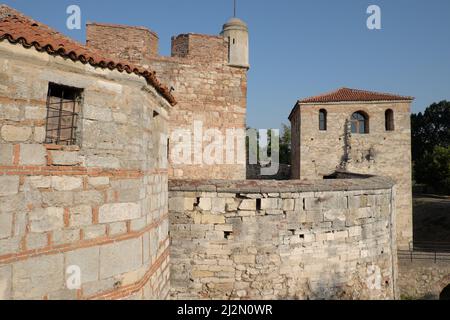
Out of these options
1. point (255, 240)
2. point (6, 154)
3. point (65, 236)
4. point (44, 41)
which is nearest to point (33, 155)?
point (6, 154)

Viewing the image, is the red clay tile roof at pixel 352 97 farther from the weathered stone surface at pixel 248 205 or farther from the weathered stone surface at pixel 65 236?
the weathered stone surface at pixel 65 236

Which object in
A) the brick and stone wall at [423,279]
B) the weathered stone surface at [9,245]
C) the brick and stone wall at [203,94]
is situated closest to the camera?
the weathered stone surface at [9,245]

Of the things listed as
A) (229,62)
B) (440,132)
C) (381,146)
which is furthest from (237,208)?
(440,132)

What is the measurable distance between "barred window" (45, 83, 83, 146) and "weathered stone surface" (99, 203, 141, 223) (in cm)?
99

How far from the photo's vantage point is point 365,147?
763 inches

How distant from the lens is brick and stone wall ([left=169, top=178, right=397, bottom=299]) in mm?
6422

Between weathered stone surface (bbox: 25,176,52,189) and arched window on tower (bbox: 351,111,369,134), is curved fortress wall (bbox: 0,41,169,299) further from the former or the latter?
arched window on tower (bbox: 351,111,369,134)

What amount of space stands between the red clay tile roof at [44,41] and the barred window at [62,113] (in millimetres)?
428

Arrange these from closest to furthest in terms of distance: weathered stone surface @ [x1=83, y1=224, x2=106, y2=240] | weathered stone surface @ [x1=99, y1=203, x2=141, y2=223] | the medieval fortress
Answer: the medieval fortress
weathered stone surface @ [x1=83, y1=224, x2=106, y2=240]
weathered stone surface @ [x1=99, y1=203, x2=141, y2=223]

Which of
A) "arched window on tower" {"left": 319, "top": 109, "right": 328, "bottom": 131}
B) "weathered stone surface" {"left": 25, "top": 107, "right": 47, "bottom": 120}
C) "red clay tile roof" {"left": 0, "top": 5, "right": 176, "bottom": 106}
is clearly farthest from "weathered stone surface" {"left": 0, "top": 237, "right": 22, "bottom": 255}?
"arched window on tower" {"left": 319, "top": 109, "right": 328, "bottom": 131}

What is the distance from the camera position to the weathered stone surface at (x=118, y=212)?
403 centimetres

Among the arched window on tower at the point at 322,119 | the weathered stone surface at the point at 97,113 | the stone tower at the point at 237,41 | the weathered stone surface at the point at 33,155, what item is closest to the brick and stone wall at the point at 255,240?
the weathered stone surface at the point at 97,113

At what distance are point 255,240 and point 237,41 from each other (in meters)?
6.34
